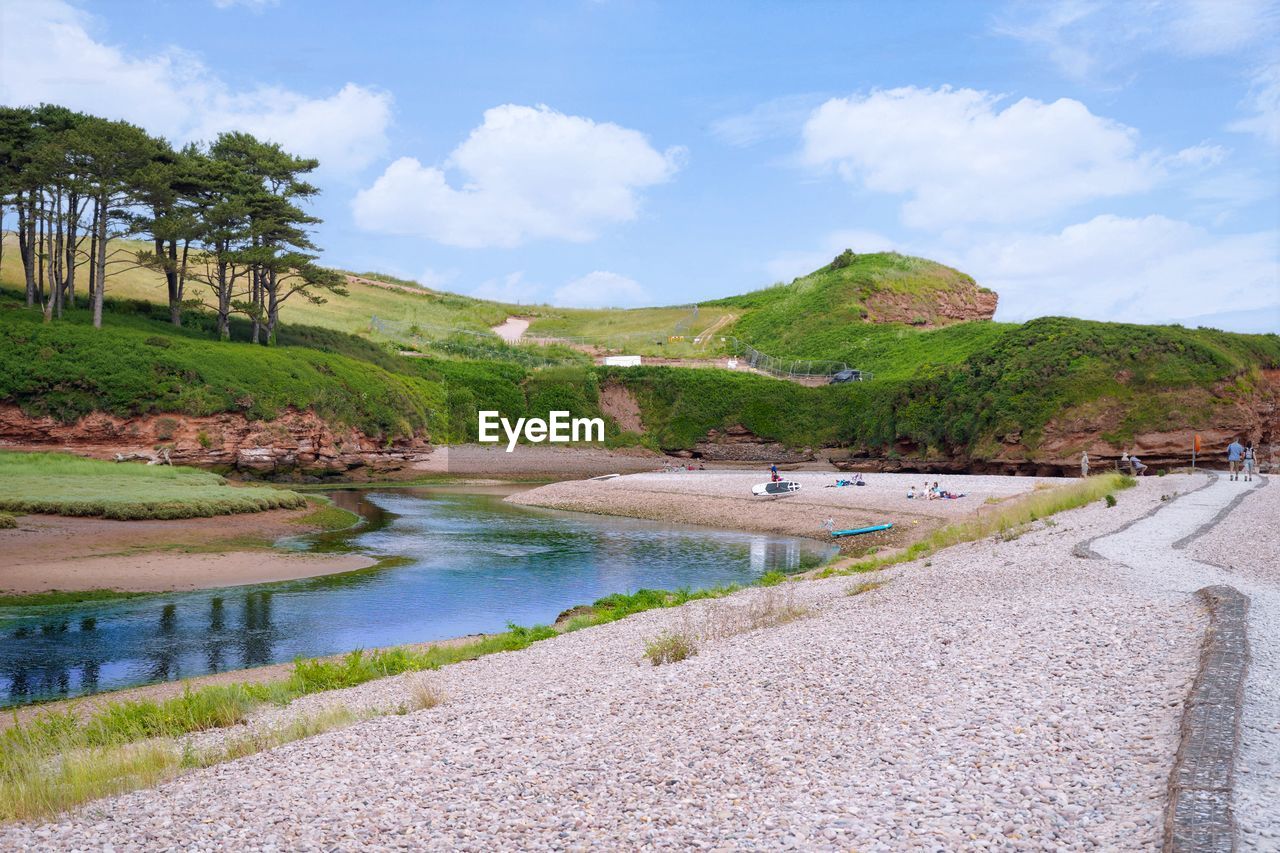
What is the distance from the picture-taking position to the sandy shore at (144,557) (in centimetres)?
2247

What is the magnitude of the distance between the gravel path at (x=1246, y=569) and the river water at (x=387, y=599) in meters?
10.5

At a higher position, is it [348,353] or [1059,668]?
[348,353]

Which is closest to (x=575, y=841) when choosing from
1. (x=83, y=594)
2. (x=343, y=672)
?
(x=343, y=672)

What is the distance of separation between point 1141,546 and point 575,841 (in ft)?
55.3

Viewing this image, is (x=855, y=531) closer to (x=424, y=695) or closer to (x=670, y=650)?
(x=670, y=650)

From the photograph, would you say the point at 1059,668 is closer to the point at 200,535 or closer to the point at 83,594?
the point at 83,594

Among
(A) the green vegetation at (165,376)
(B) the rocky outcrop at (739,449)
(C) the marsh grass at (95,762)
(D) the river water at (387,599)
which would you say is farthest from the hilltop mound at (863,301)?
(C) the marsh grass at (95,762)

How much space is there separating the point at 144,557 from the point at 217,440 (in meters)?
26.7

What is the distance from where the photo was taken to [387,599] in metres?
22.7

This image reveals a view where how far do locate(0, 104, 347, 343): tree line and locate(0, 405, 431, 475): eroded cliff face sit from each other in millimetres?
9819

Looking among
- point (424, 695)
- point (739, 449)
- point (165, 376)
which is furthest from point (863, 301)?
point (424, 695)

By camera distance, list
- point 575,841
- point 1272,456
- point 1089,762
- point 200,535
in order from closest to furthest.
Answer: point 575,841 < point 1089,762 < point 200,535 < point 1272,456

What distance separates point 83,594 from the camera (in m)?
21.3

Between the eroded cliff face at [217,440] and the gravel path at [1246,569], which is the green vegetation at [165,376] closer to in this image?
the eroded cliff face at [217,440]
